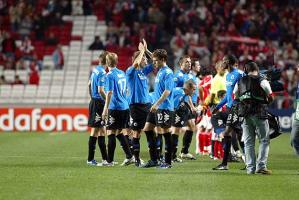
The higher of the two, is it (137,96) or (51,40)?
(51,40)

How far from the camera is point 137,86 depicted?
53.4 feet

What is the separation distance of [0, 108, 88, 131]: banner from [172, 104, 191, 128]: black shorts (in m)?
12.1

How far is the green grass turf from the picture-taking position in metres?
12.2

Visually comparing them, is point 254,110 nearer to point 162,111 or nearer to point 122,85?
point 162,111

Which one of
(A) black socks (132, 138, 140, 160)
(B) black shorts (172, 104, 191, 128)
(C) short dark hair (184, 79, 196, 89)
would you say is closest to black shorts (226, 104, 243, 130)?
(A) black socks (132, 138, 140, 160)

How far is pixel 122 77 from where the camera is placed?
16.6m

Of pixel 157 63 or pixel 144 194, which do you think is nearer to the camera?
pixel 144 194

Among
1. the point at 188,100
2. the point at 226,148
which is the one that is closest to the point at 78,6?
the point at 188,100

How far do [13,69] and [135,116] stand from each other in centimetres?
1862

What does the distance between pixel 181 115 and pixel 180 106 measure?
21 centimetres

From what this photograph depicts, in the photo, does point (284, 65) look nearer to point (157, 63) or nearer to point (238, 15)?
point (238, 15)

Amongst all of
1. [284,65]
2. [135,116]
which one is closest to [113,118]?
[135,116]

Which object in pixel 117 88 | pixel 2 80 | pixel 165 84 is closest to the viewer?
pixel 165 84

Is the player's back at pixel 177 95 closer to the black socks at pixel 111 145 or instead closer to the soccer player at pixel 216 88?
the soccer player at pixel 216 88
